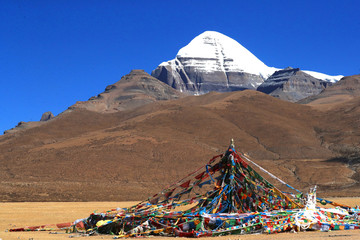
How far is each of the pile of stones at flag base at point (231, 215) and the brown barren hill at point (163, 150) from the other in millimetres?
23828

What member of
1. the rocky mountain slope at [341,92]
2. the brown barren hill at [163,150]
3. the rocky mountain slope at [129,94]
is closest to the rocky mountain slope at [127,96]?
the rocky mountain slope at [129,94]

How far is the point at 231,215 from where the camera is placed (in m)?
13.4

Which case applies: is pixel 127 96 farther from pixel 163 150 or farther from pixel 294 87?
pixel 294 87

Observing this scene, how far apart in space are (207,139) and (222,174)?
5750cm

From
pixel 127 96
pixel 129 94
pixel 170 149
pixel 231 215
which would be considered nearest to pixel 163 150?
pixel 170 149

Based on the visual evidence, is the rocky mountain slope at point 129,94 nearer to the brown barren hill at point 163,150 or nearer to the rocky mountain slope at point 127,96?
the rocky mountain slope at point 127,96

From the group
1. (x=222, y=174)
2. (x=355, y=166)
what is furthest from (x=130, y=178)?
(x=222, y=174)

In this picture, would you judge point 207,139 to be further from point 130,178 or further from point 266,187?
point 266,187

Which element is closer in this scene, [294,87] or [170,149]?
[170,149]

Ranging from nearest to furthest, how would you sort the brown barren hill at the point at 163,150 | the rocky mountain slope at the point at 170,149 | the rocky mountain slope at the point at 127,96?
the brown barren hill at the point at 163,150 → the rocky mountain slope at the point at 170,149 → the rocky mountain slope at the point at 127,96

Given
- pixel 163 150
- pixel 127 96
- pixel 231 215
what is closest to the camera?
pixel 231 215

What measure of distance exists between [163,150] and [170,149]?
110cm

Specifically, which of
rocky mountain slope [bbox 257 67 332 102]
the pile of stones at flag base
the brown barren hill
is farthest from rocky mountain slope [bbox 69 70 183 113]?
the pile of stones at flag base

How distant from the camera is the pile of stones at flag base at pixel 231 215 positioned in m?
13.2
